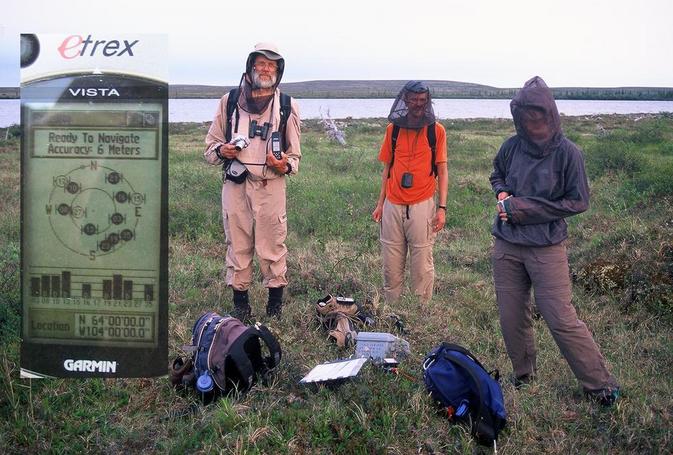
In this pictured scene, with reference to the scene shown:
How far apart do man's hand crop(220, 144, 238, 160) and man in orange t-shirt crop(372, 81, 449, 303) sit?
129 centimetres

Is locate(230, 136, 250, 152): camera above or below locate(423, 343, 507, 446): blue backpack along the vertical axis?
above

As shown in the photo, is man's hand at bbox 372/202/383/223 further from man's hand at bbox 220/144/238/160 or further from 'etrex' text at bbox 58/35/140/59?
'etrex' text at bbox 58/35/140/59

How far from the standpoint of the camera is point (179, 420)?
151 inches

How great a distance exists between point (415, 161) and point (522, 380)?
1995 millimetres

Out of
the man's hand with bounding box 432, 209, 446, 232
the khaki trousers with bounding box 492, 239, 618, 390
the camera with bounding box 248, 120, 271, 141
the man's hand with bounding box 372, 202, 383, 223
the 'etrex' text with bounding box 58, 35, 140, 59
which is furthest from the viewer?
the man's hand with bounding box 372, 202, 383, 223

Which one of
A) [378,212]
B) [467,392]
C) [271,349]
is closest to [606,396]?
[467,392]

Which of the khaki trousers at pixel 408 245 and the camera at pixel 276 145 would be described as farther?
the khaki trousers at pixel 408 245

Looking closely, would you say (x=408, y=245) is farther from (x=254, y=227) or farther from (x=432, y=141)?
(x=254, y=227)

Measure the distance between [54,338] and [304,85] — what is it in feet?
409

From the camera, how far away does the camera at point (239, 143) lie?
5.04 meters

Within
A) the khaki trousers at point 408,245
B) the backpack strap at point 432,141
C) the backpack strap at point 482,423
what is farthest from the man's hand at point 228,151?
the backpack strap at point 482,423

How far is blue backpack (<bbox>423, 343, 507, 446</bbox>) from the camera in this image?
12.0 feet

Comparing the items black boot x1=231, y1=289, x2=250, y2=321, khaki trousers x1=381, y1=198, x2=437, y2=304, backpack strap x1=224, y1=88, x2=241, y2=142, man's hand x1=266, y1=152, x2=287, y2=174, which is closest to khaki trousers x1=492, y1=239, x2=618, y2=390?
khaki trousers x1=381, y1=198, x2=437, y2=304

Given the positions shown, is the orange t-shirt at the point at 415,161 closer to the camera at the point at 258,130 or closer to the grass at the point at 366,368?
the grass at the point at 366,368
